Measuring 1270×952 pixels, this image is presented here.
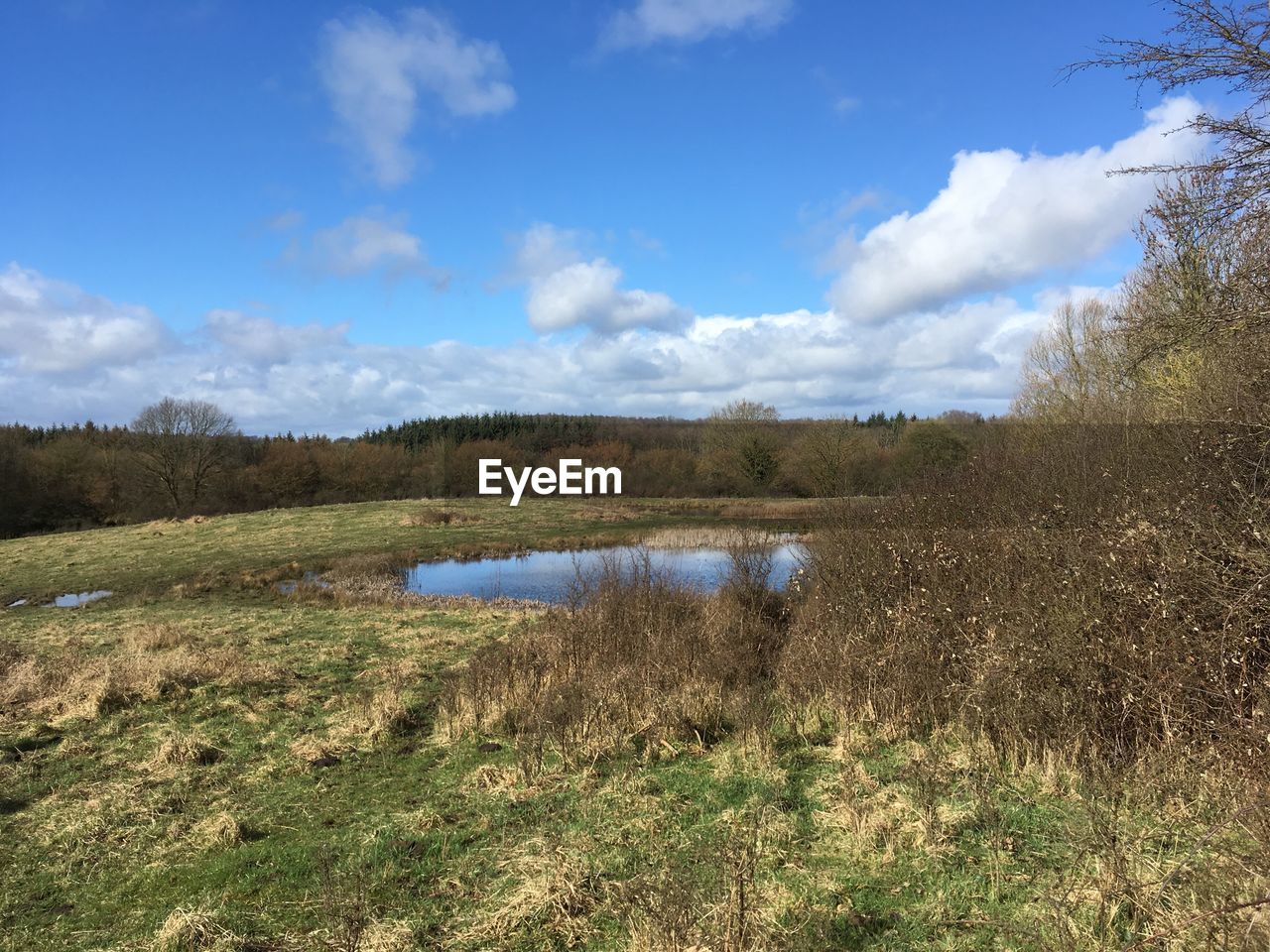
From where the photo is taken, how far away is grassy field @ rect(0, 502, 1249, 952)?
3496 mm

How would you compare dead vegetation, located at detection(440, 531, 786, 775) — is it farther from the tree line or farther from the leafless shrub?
the tree line

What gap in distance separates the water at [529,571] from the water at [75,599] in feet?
26.3

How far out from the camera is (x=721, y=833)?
446cm

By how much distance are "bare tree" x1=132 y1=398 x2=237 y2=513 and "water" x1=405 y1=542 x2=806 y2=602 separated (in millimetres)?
28875

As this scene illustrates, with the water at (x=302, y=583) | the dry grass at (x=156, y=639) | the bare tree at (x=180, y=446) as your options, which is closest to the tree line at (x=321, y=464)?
the bare tree at (x=180, y=446)

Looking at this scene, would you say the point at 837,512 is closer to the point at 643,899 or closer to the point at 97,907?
the point at 643,899

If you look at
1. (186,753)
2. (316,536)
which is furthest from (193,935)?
(316,536)

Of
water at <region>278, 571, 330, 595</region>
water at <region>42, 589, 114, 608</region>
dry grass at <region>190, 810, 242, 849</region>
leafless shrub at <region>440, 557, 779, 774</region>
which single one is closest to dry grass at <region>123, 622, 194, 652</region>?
leafless shrub at <region>440, 557, 779, 774</region>

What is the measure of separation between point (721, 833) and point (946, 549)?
440 cm

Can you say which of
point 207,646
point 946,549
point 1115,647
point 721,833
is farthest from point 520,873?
point 207,646

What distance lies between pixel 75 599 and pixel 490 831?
797 inches

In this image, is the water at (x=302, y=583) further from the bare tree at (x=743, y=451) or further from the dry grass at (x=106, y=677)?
the bare tree at (x=743, y=451)

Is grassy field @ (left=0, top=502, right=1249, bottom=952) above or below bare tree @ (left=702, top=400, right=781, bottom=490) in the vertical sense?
below

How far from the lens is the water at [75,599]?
18375mm
